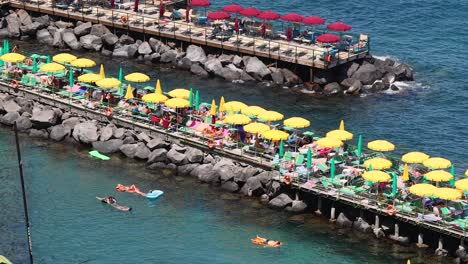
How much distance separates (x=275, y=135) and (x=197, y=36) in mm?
32545

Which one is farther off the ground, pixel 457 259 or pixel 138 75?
pixel 138 75

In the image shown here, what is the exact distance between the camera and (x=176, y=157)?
81.9m

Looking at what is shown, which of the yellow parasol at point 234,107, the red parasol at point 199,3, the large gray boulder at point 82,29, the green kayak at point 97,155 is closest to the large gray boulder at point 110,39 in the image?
the large gray boulder at point 82,29

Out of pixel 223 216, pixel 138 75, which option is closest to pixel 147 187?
pixel 223 216

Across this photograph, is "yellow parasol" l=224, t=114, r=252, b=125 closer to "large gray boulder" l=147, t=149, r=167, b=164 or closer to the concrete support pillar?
"large gray boulder" l=147, t=149, r=167, b=164

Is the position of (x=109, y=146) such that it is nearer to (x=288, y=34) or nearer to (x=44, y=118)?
(x=44, y=118)

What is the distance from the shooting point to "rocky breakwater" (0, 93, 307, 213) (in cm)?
7800

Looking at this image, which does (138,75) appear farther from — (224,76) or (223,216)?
(223,216)

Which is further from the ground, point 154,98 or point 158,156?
point 154,98

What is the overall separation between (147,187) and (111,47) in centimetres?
3540

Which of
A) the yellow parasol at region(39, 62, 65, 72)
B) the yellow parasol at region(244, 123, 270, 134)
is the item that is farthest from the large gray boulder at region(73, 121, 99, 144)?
the yellow parasol at region(244, 123, 270, 134)

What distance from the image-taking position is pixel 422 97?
331ft

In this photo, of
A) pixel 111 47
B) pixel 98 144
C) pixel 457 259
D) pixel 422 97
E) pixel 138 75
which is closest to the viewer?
pixel 457 259

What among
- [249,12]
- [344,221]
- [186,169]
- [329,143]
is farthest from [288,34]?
[344,221]
